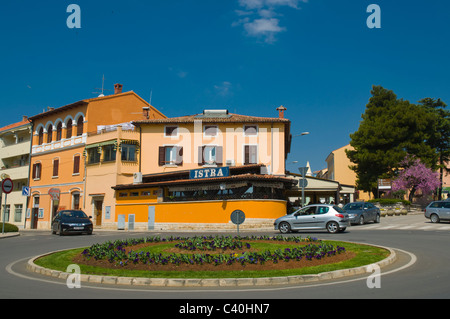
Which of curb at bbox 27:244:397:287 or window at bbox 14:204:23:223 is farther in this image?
window at bbox 14:204:23:223

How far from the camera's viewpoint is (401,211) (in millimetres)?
40594

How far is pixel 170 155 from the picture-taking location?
3972 cm

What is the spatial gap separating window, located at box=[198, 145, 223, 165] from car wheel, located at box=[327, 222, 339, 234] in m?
18.3

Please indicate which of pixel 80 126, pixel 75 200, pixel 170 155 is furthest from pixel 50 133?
pixel 170 155

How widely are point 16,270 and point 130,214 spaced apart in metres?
24.6

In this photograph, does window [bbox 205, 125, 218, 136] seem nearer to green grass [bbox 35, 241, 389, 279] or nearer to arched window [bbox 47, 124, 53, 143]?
arched window [bbox 47, 124, 53, 143]

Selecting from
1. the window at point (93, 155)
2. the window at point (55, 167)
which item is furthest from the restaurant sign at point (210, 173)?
the window at point (55, 167)

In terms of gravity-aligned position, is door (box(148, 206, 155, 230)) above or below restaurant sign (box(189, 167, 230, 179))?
below

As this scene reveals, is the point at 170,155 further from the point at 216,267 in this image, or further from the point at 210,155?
the point at 216,267

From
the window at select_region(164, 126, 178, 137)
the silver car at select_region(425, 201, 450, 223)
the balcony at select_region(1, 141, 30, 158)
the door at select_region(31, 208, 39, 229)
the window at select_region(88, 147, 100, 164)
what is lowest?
the door at select_region(31, 208, 39, 229)

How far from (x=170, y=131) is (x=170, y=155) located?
2.42m

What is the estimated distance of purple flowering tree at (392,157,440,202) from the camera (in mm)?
50500

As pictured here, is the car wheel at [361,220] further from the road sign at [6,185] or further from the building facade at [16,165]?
the building facade at [16,165]

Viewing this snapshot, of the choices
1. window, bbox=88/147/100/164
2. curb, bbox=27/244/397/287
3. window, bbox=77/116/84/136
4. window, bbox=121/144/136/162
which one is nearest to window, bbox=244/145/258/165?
window, bbox=121/144/136/162
